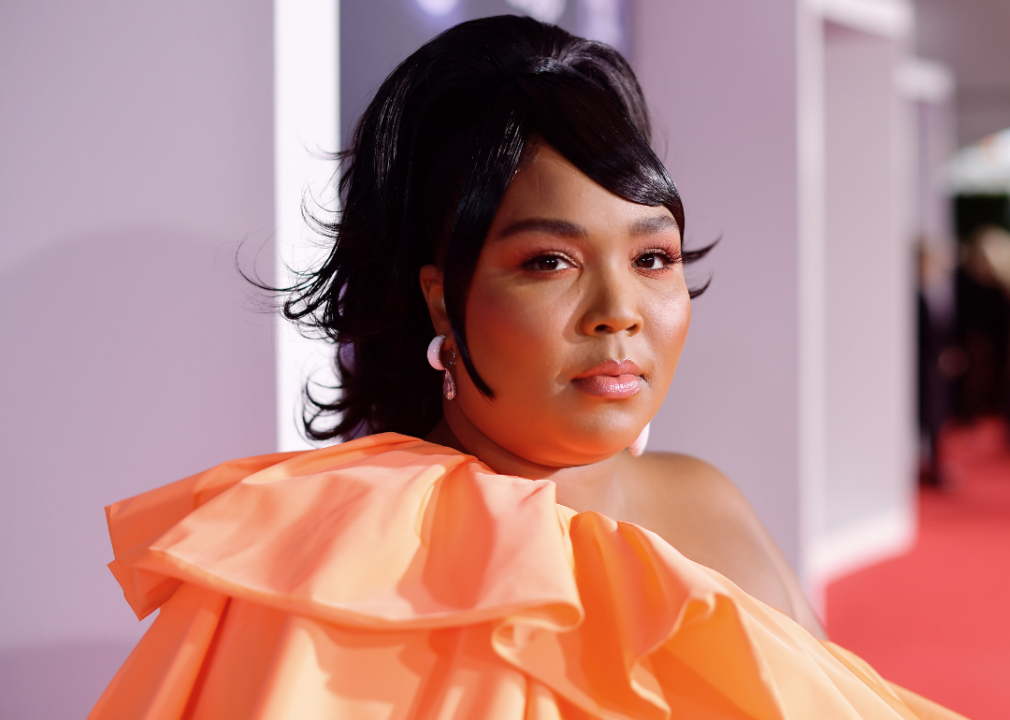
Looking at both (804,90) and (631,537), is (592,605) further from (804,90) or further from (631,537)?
(804,90)

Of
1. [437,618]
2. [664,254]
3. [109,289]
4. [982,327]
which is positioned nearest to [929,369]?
[982,327]

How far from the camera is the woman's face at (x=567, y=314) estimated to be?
3.14 ft

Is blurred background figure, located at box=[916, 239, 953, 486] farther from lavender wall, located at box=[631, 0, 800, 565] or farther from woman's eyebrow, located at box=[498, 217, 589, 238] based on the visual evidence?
woman's eyebrow, located at box=[498, 217, 589, 238]

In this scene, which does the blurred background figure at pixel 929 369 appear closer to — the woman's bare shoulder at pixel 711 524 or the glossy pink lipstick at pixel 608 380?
the woman's bare shoulder at pixel 711 524

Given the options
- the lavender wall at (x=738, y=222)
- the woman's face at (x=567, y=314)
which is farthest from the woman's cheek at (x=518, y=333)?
the lavender wall at (x=738, y=222)

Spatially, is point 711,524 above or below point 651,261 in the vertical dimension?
below

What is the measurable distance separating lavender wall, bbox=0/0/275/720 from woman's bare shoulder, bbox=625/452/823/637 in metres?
0.59

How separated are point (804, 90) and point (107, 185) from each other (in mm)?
1685

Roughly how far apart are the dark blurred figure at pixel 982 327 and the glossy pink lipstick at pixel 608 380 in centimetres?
715

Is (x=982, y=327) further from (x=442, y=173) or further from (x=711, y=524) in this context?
(x=442, y=173)

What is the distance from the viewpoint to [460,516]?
2.93 ft

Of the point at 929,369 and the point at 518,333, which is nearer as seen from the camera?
the point at 518,333

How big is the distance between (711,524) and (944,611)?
2561 mm

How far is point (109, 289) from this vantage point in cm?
127
